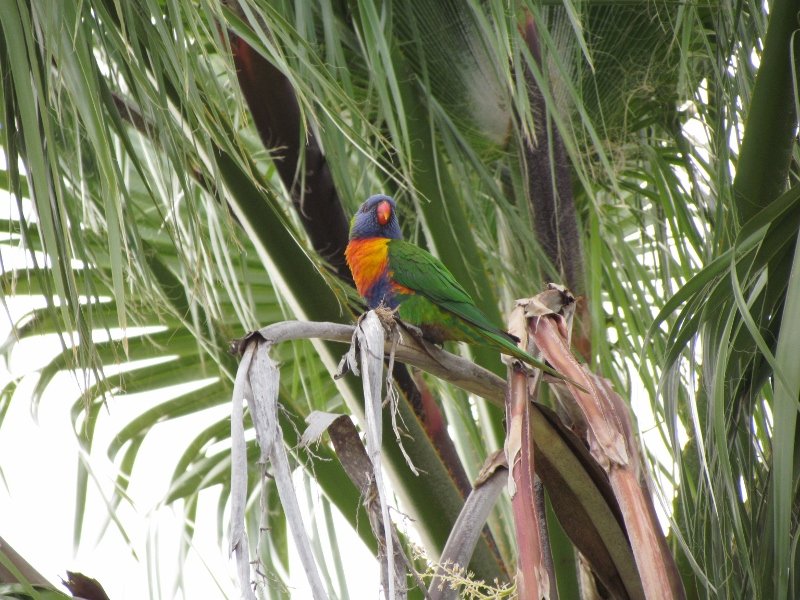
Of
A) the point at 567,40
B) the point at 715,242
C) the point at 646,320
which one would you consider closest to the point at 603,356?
the point at 646,320

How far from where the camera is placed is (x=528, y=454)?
96cm

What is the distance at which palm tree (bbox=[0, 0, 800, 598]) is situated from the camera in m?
1.07

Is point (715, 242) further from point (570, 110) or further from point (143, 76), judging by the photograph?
point (143, 76)

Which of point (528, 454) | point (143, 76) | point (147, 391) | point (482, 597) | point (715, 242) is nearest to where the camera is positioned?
point (482, 597)

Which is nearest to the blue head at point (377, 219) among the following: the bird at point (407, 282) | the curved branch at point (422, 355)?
the bird at point (407, 282)

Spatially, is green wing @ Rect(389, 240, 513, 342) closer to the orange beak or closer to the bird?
the bird

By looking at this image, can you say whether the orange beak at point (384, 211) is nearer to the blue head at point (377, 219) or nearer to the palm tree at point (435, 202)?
the blue head at point (377, 219)

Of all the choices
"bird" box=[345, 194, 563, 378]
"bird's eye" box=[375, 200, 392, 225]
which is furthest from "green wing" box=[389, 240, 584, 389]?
"bird's eye" box=[375, 200, 392, 225]

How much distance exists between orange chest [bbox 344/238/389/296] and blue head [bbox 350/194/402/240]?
0.09ft

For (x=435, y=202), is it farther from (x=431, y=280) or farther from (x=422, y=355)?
(x=422, y=355)

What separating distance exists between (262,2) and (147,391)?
61.9 inches

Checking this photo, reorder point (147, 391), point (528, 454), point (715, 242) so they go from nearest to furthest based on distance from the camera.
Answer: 1. point (528, 454)
2. point (715, 242)
3. point (147, 391)

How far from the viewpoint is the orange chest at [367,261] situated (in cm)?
202

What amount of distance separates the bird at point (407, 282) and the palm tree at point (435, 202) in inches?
3.4
